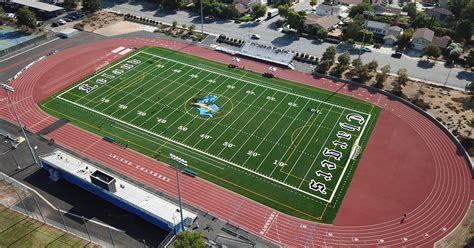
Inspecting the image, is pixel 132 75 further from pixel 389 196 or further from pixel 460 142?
pixel 460 142

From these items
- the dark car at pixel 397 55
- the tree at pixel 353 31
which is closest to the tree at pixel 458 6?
the dark car at pixel 397 55

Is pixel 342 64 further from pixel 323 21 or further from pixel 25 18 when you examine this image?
pixel 25 18

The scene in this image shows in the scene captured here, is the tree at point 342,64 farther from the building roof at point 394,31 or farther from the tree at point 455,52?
the tree at point 455,52

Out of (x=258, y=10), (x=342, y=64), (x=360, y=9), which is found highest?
(x=360, y=9)

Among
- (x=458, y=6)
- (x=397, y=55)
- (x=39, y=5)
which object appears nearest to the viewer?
(x=397, y=55)

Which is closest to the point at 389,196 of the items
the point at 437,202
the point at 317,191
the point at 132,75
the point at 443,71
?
the point at 437,202

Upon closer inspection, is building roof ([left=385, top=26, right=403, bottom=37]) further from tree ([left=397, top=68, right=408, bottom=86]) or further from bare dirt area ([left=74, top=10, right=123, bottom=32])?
bare dirt area ([left=74, top=10, right=123, bottom=32])

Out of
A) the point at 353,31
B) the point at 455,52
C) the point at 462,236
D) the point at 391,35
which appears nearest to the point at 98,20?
the point at 353,31
